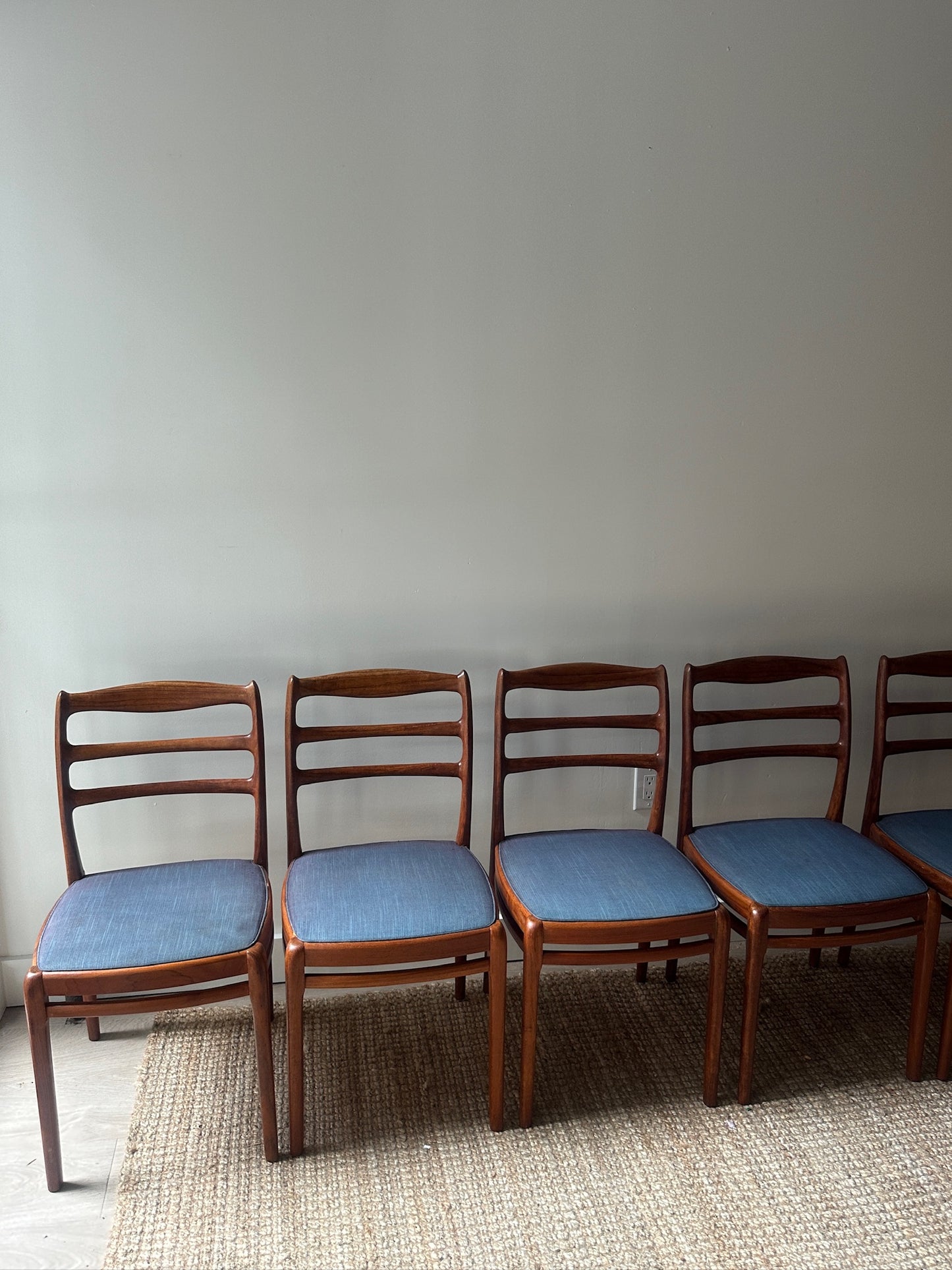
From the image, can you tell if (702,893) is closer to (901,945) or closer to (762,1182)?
(762,1182)

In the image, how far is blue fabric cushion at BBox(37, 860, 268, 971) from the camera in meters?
1.82

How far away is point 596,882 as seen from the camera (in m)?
2.08

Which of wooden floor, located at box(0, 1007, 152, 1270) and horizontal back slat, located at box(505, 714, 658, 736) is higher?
horizontal back slat, located at box(505, 714, 658, 736)

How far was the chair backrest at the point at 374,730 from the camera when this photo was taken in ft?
7.31

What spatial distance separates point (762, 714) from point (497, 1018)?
1.00 metres

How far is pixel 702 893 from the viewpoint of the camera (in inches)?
81.4

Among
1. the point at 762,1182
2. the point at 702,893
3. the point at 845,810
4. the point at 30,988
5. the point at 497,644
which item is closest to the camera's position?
the point at 30,988

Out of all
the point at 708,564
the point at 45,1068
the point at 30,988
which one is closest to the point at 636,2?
the point at 708,564

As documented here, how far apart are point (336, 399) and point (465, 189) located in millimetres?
576

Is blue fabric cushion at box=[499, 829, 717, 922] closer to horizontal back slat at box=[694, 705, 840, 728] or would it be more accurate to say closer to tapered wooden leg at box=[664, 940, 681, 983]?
horizontal back slat at box=[694, 705, 840, 728]

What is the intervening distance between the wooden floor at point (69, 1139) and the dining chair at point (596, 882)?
86cm

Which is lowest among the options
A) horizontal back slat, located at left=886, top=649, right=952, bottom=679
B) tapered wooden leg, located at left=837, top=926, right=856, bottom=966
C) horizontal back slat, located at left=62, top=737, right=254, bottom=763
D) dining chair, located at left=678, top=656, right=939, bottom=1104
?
tapered wooden leg, located at left=837, top=926, right=856, bottom=966

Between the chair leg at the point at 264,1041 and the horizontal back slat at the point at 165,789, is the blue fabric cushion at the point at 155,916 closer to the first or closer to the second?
the chair leg at the point at 264,1041

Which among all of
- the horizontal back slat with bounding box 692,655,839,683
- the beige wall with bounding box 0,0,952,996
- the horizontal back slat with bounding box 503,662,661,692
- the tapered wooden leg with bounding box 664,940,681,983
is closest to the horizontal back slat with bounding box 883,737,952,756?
the horizontal back slat with bounding box 692,655,839,683
